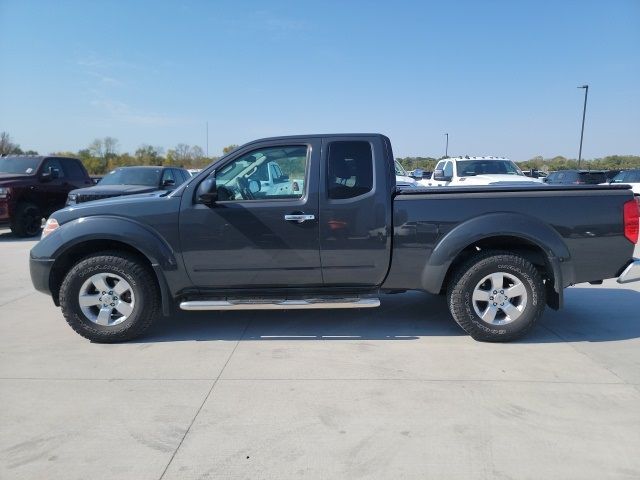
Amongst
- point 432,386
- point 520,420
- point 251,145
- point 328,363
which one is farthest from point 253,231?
point 520,420

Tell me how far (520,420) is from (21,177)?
39.8ft

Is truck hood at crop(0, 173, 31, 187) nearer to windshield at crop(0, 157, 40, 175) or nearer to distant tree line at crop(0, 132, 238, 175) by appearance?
windshield at crop(0, 157, 40, 175)

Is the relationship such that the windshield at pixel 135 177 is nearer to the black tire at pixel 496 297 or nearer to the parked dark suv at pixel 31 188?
the parked dark suv at pixel 31 188

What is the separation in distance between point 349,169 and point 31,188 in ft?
32.8

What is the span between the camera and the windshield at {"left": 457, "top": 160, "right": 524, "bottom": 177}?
13742 millimetres

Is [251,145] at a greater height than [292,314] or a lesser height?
greater

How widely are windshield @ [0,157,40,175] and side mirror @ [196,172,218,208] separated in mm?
9564

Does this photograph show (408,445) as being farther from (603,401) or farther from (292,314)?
(292,314)

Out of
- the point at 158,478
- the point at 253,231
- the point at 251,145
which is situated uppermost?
the point at 251,145

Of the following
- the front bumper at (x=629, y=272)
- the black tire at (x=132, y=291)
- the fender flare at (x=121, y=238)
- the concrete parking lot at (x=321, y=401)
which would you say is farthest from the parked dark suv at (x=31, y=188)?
the front bumper at (x=629, y=272)

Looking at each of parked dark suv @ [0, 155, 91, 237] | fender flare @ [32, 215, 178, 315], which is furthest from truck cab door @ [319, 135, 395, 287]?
parked dark suv @ [0, 155, 91, 237]

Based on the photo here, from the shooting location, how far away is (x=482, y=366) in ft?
13.0

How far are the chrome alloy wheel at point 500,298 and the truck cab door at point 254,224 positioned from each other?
1506mm

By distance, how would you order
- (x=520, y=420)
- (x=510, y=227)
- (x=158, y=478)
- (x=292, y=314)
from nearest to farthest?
(x=158, y=478), (x=520, y=420), (x=510, y=227), (x=292, y=314)
